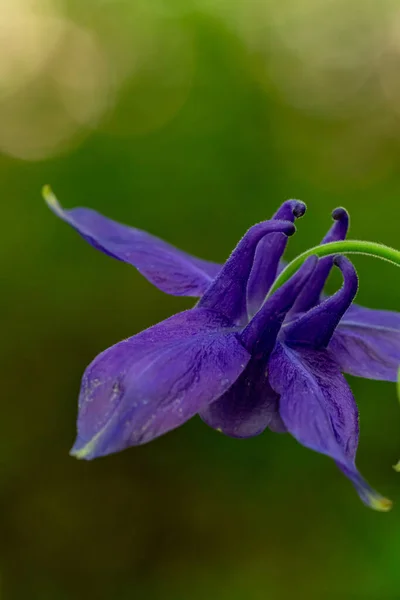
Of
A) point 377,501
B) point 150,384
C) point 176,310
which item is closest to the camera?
point 377,501

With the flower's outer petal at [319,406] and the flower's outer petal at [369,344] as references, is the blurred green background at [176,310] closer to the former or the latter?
the flower's outer petal at [369,344]

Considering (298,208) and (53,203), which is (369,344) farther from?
(53,203)

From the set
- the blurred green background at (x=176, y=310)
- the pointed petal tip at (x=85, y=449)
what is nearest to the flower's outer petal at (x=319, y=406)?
the pointed petal tip at (x=85, y=449)

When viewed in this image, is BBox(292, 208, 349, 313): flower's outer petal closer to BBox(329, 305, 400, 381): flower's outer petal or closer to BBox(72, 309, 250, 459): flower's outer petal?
BBox(329, 305, 400, 381): flower's outer petal

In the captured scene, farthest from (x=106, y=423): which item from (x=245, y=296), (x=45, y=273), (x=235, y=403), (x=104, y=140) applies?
(x=104, y=140)

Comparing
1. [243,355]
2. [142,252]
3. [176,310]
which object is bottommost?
[176,310]

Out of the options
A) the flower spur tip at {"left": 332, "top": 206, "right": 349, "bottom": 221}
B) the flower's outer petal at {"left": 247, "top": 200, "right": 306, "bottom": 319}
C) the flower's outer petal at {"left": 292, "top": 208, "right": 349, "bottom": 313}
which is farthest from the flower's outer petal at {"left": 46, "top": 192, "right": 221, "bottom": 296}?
A: the flower spur tip at {"left": 332, "top": 206, "right": 349, "bottom": 221}

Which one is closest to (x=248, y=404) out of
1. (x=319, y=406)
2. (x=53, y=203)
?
A: (x=319, y=406)

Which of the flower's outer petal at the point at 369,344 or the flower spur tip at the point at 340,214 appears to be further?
the flower spur tip at the point at 340,214
